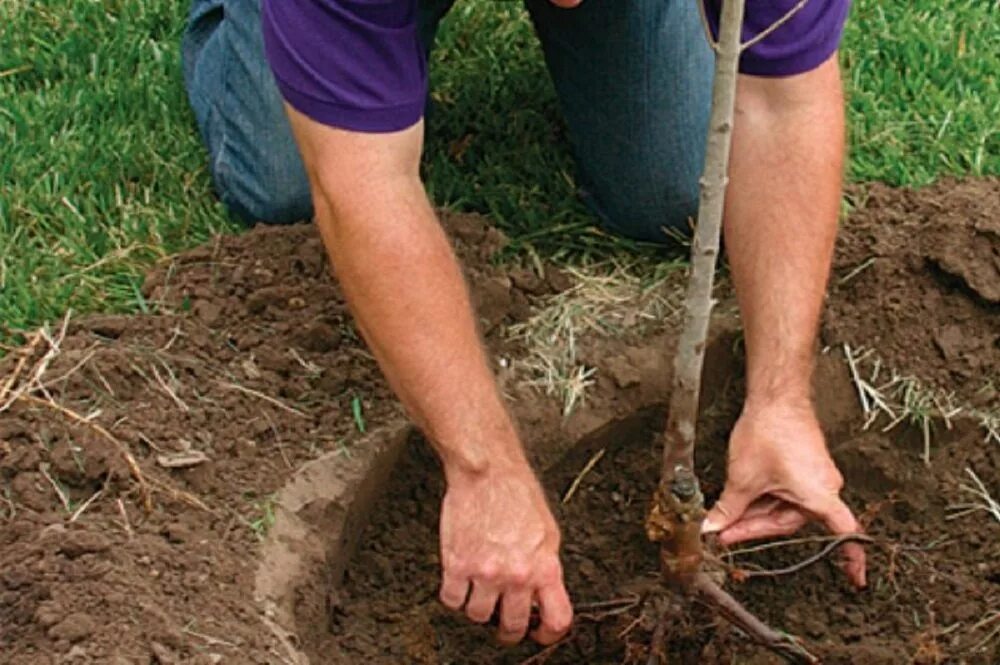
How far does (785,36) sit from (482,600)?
3.20ft

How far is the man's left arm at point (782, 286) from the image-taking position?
238 cm

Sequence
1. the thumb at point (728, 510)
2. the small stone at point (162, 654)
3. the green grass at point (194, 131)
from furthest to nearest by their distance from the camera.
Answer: the green grass at point (194, 131) < the thumb at point (728, 510) < the small stone at point (162, 654)

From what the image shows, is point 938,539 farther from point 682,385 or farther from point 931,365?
point 682,385

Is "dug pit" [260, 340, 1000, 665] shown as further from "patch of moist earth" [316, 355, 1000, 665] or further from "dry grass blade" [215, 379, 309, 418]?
"dry grass blade" [215, 379, 309, 418]

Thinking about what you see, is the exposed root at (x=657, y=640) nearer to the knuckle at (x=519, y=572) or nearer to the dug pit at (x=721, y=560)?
the dug pit at (x=721, y=560)

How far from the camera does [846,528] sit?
238cm

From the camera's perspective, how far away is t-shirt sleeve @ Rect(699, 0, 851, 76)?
2520mm

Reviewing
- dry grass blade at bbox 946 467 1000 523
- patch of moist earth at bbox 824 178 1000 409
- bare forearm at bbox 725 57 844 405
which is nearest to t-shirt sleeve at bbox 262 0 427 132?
bare forearm at bbox 725 57 844 405

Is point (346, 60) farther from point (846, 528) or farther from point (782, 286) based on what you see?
point (846, 528)

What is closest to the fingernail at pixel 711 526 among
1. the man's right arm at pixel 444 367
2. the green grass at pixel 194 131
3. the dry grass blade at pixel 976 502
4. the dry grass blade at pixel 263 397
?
the man's right arm at pixel 444 367

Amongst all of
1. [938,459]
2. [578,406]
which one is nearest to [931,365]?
[938,459]

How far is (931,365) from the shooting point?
2.86 meters

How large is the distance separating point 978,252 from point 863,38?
0.85 metres

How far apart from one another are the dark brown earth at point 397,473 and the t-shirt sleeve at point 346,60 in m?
0.55
